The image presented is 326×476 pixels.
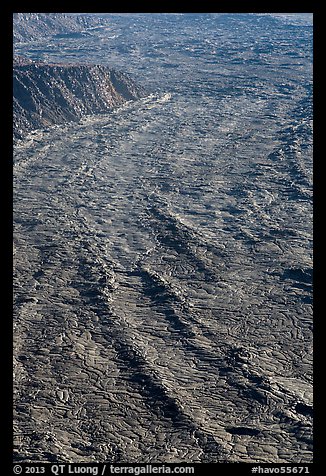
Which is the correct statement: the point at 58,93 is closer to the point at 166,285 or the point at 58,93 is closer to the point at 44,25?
the point at 166,285

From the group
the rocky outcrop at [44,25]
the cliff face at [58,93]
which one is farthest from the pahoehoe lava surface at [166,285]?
the rocky outcrop at [44,25]

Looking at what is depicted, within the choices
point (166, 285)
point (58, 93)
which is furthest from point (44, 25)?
point (166, 285)

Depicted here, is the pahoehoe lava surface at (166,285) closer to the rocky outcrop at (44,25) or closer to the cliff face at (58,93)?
the cliff face at (58,93)

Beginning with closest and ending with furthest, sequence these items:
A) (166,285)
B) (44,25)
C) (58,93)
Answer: (166,285)
(58,93)
(44,25)

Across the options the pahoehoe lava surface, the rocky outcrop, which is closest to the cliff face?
the pahoehoe lava surface

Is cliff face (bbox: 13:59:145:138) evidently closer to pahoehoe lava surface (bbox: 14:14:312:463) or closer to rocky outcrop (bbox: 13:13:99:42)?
pahoehoe lava surface (bbox: 14:14:312:463)

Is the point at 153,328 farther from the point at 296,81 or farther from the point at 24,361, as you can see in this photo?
the point at 296,81

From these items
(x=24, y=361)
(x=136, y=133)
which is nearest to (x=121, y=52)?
(x=136, y=133)
